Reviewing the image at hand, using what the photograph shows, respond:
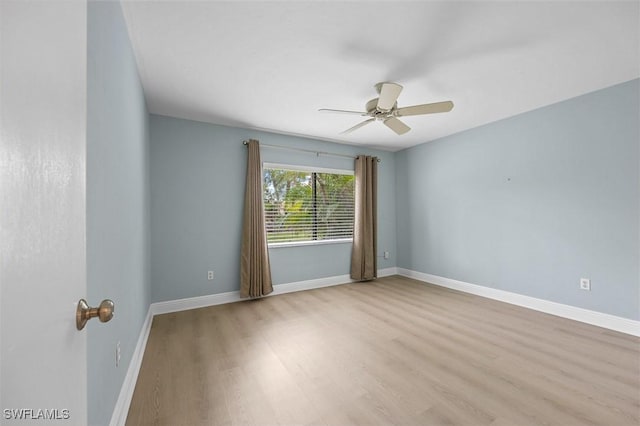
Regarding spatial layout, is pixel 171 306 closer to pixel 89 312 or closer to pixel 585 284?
pixel 89 312

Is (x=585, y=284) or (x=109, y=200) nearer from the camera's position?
(x=109, y=200)

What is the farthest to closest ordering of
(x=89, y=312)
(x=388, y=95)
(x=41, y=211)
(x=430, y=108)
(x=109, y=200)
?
(x=430, y=108)
(x=388, y=95)
(x=109, y=200)
(x=89, y=312)
(x=41, y=211)

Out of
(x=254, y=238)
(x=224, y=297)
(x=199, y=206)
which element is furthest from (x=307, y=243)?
(x=199, y=206)

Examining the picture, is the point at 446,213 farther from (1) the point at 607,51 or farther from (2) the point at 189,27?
(2) the point at 189,27

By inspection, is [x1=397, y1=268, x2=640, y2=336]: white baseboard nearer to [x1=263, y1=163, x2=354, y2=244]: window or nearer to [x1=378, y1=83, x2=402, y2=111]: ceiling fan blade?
[x1=263, y1=163, x2=354, y2=244]: window

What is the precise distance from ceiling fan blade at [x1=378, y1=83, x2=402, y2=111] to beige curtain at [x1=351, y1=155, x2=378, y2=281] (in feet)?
7.28

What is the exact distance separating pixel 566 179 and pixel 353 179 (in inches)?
115

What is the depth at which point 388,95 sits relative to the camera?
2.45 m

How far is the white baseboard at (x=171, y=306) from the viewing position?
5.17ft

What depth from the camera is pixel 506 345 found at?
8.07ft

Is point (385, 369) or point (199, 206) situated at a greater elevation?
point (199, 206)

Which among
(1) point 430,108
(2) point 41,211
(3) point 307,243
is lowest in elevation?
(3) point 307,243

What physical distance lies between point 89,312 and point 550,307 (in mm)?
4306

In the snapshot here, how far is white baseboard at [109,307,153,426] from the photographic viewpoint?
1463mm
